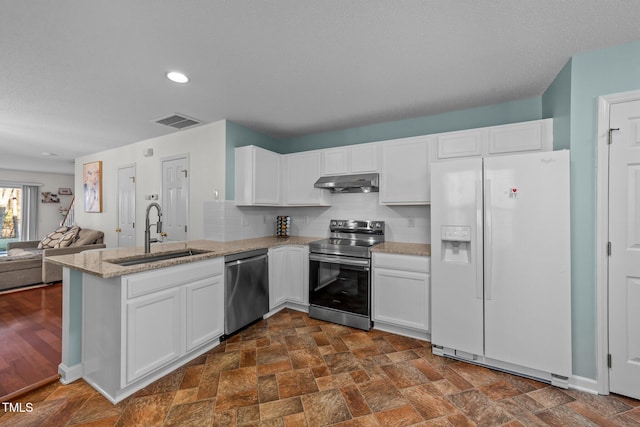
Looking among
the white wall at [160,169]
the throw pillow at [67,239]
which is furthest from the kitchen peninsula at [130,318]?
the throw pillow at [67,239]

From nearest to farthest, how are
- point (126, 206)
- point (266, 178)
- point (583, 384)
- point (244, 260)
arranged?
1. point (583, 384)
2. point (244, 260)
3. point (266, 178)
4. point (126, 206)

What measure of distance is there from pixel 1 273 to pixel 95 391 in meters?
3.84

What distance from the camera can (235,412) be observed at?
1.68 m

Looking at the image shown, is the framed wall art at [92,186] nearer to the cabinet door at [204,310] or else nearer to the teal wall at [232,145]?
the teal wall at [232,145]

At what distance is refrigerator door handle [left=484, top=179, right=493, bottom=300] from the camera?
7.02ft

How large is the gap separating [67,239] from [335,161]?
17.4 feet

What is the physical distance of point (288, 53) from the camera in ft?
6.33

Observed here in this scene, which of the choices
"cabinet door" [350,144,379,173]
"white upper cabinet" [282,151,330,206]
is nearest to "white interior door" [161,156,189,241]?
"white upper cabinet" [282,151,330,206]

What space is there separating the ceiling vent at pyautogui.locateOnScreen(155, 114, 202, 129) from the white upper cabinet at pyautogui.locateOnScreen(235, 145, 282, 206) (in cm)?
66

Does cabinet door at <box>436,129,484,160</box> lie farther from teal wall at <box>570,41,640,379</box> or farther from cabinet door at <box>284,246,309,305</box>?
cabinet door at <box>284,246,309,305</box>

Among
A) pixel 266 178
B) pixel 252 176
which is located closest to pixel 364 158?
pixel 266 178

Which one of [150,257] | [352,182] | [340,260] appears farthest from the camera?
[352,182]

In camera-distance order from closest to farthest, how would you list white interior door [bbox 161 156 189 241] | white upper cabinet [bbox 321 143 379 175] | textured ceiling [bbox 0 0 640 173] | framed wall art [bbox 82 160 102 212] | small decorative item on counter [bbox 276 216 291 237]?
1. textured ceiling [bbox 0 0 640 173]
2. white upper cabinet [bbox 321 143 379 175]
3. white interior door [bbox 161 156 189 241]
4. small decorative item on counter [bbox 276 216 291 237]
5. framed wall art [bbox 82 160 102 212]

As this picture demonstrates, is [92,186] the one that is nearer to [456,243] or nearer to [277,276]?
[277,276]
